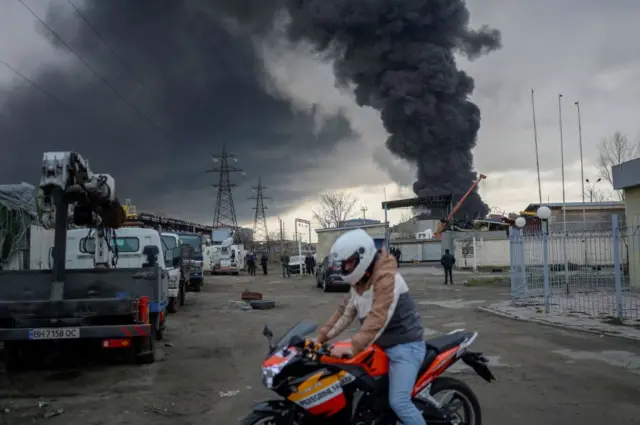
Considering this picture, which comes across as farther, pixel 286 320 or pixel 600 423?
pixel 286 320

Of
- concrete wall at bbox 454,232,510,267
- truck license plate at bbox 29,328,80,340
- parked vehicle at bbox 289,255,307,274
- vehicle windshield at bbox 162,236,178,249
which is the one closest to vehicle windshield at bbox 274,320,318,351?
truck license plate at bbox 29,328,80,340

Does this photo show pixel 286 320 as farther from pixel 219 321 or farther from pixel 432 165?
pixel 432 165

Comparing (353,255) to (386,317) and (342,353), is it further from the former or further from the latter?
(342,353)

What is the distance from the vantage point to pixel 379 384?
4438 mm

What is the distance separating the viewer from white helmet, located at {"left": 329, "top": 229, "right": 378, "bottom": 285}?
437 cm

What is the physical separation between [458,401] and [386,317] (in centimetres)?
122

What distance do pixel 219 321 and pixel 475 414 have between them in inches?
452

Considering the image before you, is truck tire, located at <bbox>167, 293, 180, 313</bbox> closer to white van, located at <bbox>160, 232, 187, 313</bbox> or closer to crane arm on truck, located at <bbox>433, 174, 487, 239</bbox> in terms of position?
white van, located at <bbox>160, 232, 187, 313</bbox>

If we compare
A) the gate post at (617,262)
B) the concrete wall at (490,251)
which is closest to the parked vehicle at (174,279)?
the gate post at (617,262)

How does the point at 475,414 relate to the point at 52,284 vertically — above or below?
below

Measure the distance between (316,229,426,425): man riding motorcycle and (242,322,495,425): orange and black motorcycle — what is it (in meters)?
0.12

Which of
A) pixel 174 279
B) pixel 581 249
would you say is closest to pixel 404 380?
pixel 174 279

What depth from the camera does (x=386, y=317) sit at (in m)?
4.34

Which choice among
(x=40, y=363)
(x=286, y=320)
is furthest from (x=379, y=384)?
(x=286, y=320)
